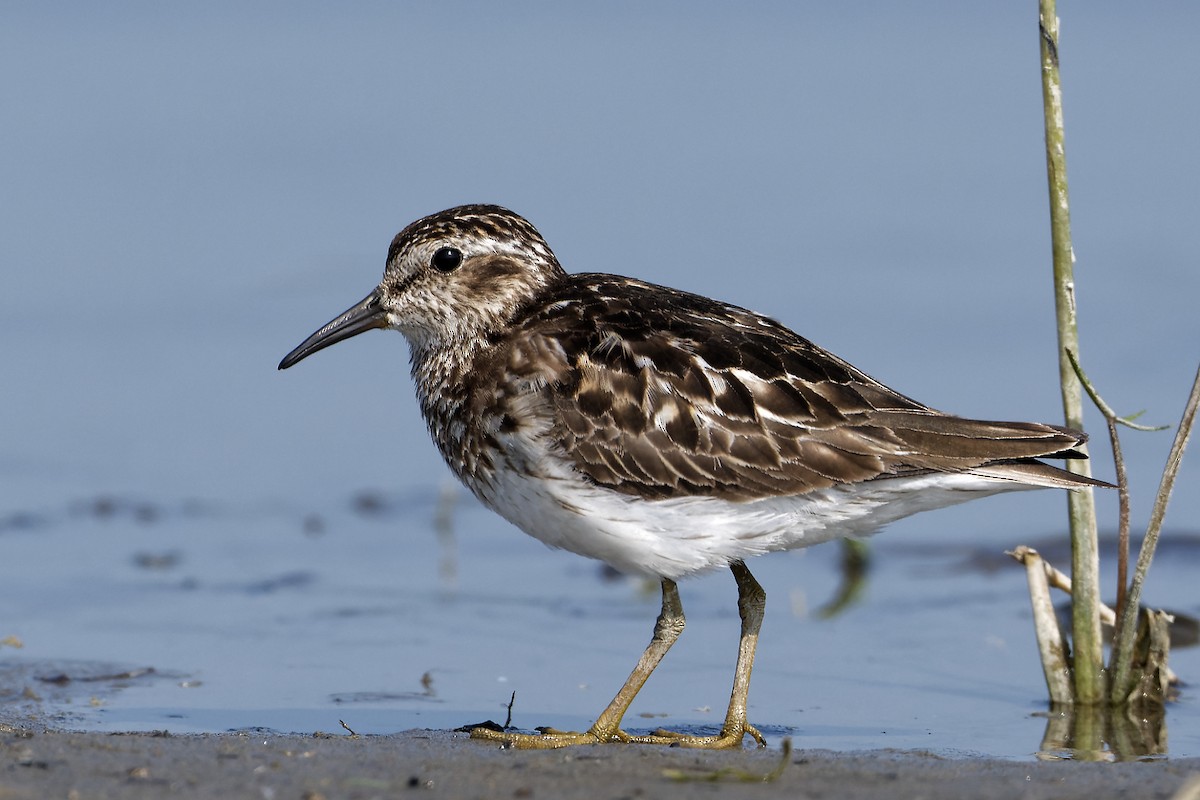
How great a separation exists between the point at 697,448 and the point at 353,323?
197 cm

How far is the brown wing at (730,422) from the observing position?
681cm

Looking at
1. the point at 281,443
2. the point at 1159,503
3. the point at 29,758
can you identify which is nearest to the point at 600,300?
the point at 1159,503

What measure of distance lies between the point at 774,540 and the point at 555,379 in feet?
3.56

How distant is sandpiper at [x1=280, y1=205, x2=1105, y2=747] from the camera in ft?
Result: 22.4

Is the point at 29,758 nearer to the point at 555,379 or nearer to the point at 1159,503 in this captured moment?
the point at 555,379

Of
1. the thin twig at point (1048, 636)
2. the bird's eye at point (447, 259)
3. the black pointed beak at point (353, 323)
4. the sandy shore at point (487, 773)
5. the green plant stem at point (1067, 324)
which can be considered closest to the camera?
the sandy shore at point (487, 773)

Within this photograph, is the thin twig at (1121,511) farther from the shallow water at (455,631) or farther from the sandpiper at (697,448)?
the shallow water at (455,631)

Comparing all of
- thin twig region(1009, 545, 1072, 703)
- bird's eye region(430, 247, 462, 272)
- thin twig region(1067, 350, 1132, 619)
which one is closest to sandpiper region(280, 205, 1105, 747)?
thin twig region(1067, 350, 1132, 619)

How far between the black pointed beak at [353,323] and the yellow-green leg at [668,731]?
1840mm

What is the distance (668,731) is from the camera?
733 cm

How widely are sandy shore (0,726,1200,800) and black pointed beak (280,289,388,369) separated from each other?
227 cm

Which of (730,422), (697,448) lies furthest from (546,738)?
(730,422)

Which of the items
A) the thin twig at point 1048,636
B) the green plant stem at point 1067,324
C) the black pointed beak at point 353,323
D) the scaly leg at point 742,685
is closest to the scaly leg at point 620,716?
the scaly leg at point 742,685

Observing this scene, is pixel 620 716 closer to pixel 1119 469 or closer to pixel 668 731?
pixel 668 731
